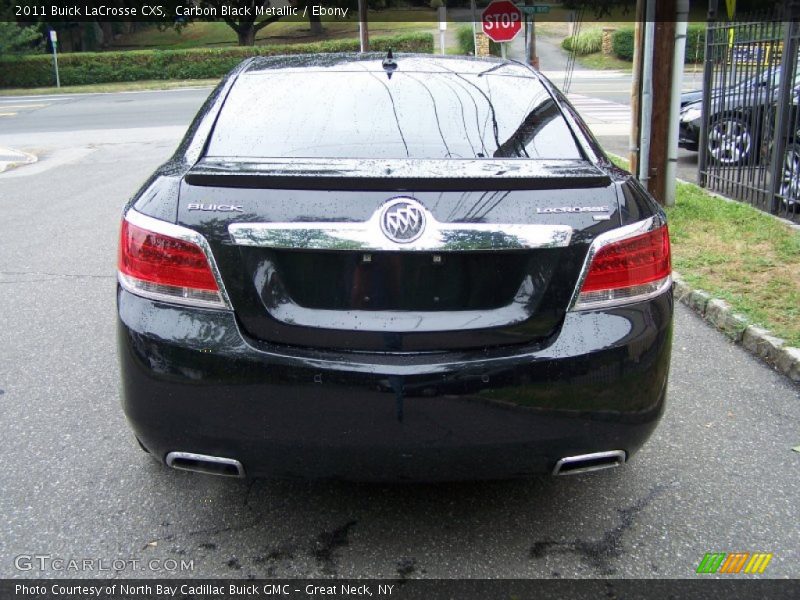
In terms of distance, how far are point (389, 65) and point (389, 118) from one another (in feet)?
1.75

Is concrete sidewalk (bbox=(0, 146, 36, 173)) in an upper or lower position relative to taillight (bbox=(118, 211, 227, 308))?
lower

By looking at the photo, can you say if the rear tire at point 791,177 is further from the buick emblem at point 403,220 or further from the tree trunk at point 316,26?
the tree trunk at point 316,26

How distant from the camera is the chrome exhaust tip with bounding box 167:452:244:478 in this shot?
2.55 meters

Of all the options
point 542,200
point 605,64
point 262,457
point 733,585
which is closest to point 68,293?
point 262,457

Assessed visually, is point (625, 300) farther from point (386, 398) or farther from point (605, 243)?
point (386, 398)

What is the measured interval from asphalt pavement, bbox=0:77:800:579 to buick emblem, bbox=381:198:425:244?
1.14 meters

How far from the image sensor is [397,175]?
8.30 ft

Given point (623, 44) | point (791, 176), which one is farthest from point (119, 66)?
point (791, 176)

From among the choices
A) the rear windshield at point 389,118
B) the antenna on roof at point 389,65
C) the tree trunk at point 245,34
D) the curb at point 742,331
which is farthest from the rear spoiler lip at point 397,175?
the tree trunk at point 245,34

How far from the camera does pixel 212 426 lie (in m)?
2.50

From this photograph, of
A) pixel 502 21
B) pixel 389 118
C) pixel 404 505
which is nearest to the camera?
pixel 404 505

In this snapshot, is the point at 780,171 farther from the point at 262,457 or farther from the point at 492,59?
the point at 262,457

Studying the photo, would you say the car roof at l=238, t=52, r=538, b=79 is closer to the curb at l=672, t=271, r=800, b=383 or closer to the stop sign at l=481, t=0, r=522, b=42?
the curb at l=672, t=271, r=800, b=383

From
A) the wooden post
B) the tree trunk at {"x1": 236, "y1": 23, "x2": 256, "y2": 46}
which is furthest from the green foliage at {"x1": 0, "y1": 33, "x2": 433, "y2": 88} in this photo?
the wooden post
